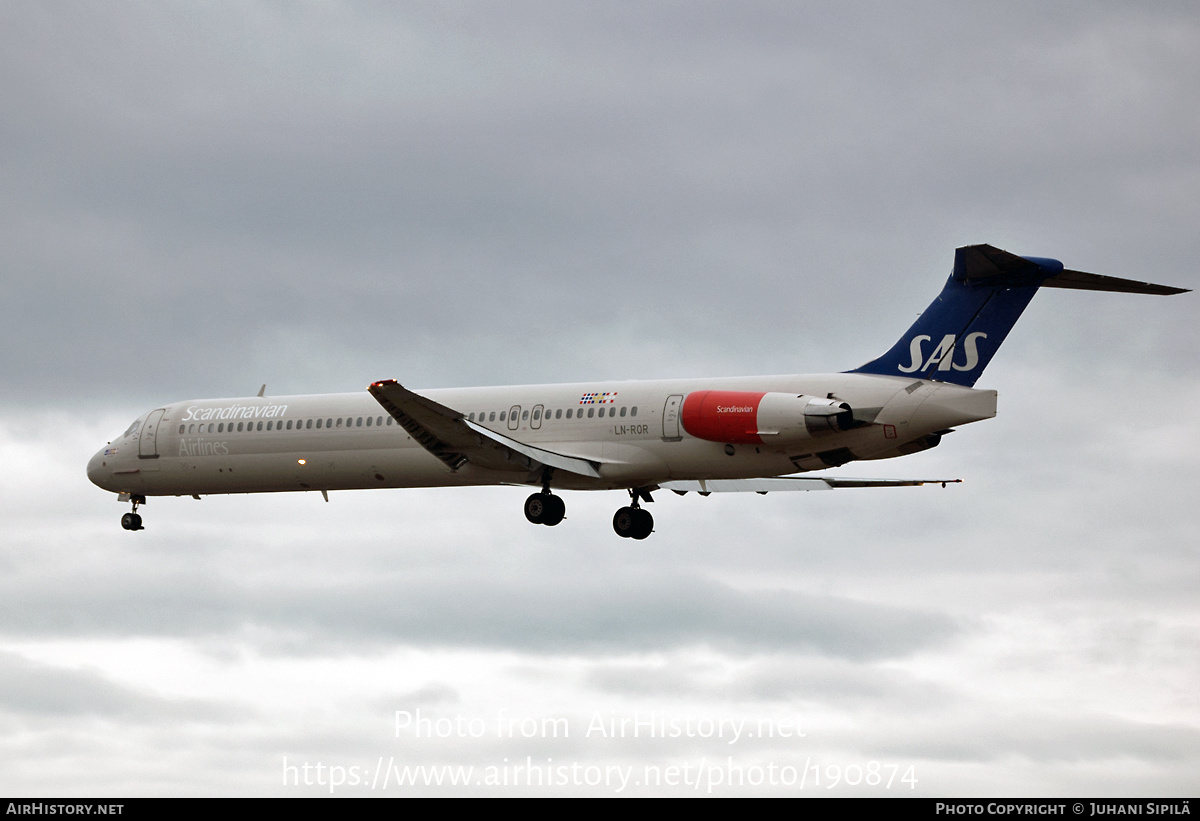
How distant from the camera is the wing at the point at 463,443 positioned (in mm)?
32375

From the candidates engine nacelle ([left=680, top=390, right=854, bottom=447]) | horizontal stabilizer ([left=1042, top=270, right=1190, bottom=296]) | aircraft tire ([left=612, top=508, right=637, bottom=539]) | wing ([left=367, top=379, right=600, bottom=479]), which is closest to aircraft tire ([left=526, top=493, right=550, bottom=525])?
wing ([left=367, top=379, right=600, bottom=479])

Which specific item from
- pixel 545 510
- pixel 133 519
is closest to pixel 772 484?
pixel 545 510

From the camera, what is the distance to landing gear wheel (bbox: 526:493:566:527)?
34656 mm

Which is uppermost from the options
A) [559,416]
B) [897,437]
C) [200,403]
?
[200,403]

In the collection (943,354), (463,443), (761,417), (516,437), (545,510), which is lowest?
(545,510)

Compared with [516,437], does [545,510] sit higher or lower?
lower

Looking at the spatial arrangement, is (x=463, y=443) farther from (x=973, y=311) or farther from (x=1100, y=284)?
(x=1100, y=284)

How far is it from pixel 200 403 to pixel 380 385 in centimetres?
1095

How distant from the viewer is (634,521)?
118 feet

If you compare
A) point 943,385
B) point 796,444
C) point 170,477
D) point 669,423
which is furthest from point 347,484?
point 943,385

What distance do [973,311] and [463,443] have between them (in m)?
11.3

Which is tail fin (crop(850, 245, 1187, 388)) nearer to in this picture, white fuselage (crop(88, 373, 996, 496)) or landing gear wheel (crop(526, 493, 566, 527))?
white fuselage (crop(88, 373, 996, 496))

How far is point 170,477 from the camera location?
3938 cm

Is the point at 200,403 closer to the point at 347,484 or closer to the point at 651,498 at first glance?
the point at 347,484
